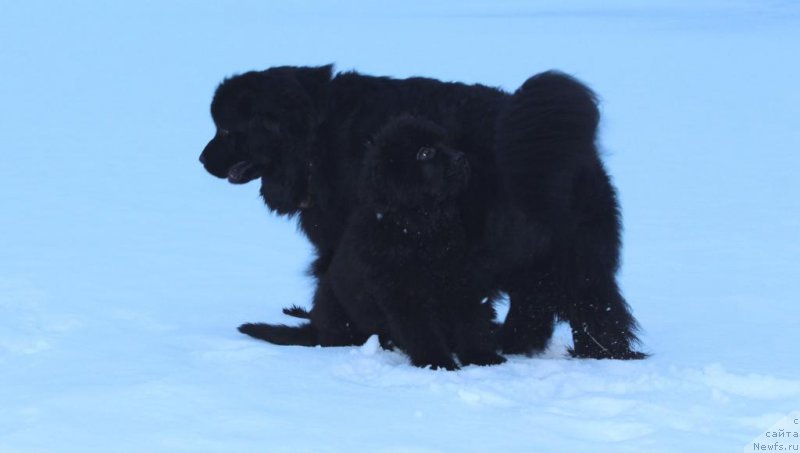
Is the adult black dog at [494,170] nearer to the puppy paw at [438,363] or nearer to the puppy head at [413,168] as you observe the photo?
the puppy head at [413,168]

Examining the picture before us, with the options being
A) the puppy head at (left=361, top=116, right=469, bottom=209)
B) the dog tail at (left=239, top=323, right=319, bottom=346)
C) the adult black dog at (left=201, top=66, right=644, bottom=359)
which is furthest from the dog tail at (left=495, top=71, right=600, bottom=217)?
the dog tail at (left=239, top=323, right=319, bottom=346)

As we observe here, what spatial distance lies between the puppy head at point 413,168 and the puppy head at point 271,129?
0.56 m

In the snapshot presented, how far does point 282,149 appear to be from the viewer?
4.76m

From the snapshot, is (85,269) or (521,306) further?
(85,269)

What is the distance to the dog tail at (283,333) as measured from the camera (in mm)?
4754

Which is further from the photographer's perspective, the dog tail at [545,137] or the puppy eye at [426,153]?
the puppy eye at [426,153]

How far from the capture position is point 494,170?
4176 mm

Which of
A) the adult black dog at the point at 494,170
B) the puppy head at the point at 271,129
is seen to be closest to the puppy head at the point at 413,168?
the adult black dog at the point at 494,170

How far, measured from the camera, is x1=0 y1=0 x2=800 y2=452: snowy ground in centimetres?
326

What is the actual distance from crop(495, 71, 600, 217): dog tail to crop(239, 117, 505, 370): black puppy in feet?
0.67

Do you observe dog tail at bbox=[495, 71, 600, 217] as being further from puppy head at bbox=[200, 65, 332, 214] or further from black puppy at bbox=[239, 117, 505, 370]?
puppy head at bbox=[200, 65, 332, 214]

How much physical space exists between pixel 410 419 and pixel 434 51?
1328 cm

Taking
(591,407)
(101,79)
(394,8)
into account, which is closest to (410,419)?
(591,407)

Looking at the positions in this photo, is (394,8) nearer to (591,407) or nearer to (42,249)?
(42,249)
